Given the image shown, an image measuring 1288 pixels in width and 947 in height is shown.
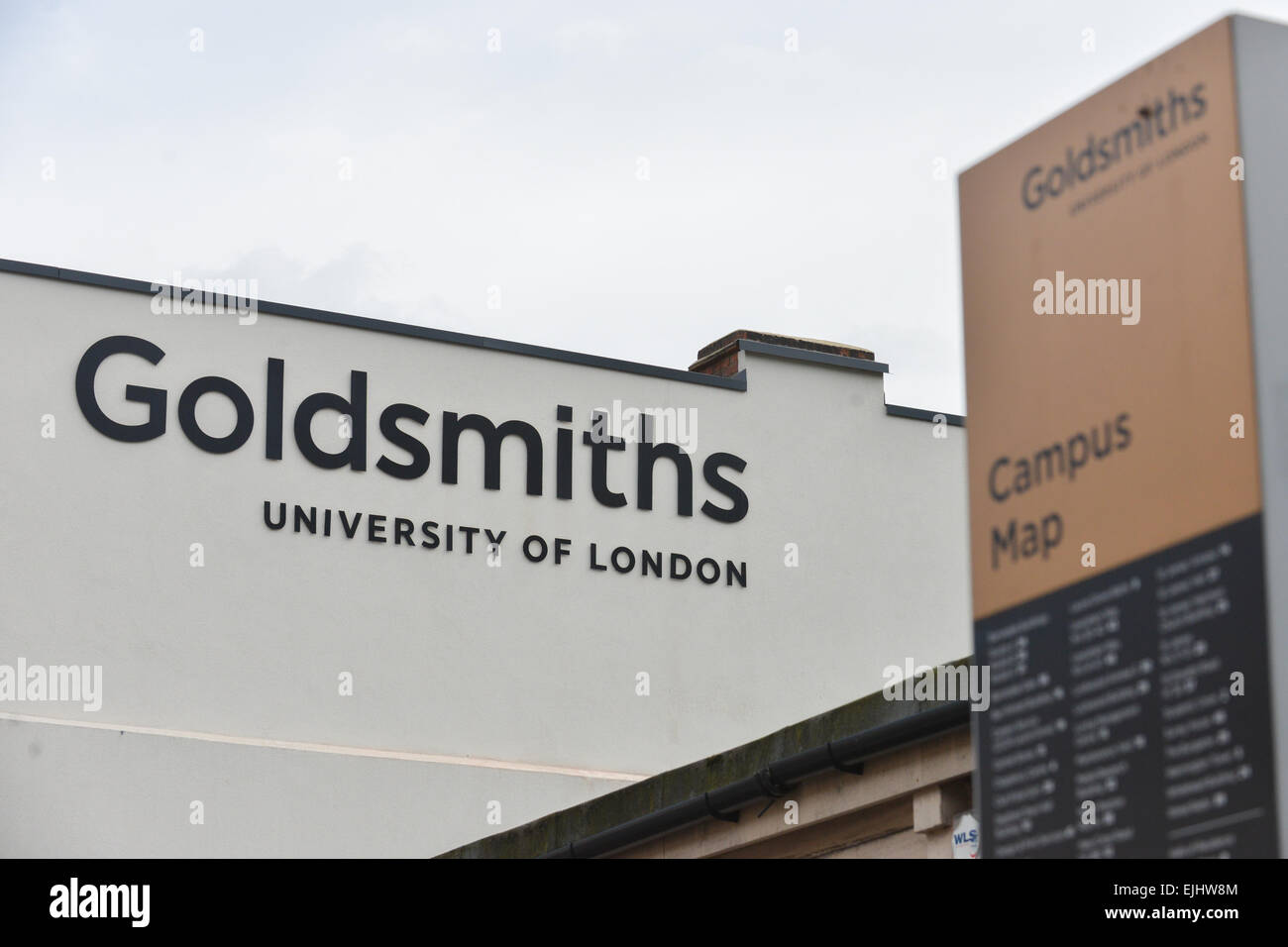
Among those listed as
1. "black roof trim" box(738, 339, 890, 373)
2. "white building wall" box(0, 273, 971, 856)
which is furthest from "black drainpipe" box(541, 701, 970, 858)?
"black roof trim" box(738, 339, 890, 373)

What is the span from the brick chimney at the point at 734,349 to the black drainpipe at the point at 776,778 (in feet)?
36.2

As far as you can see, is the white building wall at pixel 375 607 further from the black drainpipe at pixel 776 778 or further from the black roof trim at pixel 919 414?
the black drainpipe at pixel 776 778

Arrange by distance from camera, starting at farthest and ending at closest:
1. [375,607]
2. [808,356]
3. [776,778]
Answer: [808,356], [375,607], [776,778]

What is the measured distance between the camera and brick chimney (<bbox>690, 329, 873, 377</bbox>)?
78.6 feet

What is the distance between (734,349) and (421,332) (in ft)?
12.9

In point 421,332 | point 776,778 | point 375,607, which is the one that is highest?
point 421,332

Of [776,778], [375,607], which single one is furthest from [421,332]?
[776,778]

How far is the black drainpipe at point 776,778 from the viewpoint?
1064 cm

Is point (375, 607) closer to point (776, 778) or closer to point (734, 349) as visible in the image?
point (734, 349)

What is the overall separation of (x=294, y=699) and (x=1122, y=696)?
15138 millimetres

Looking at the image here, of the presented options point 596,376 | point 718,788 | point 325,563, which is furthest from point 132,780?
point 718,788

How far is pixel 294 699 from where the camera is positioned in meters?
20.4

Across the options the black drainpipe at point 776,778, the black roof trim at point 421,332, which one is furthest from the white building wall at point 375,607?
the black drainpipe at point 776,778

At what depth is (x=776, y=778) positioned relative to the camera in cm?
1183
